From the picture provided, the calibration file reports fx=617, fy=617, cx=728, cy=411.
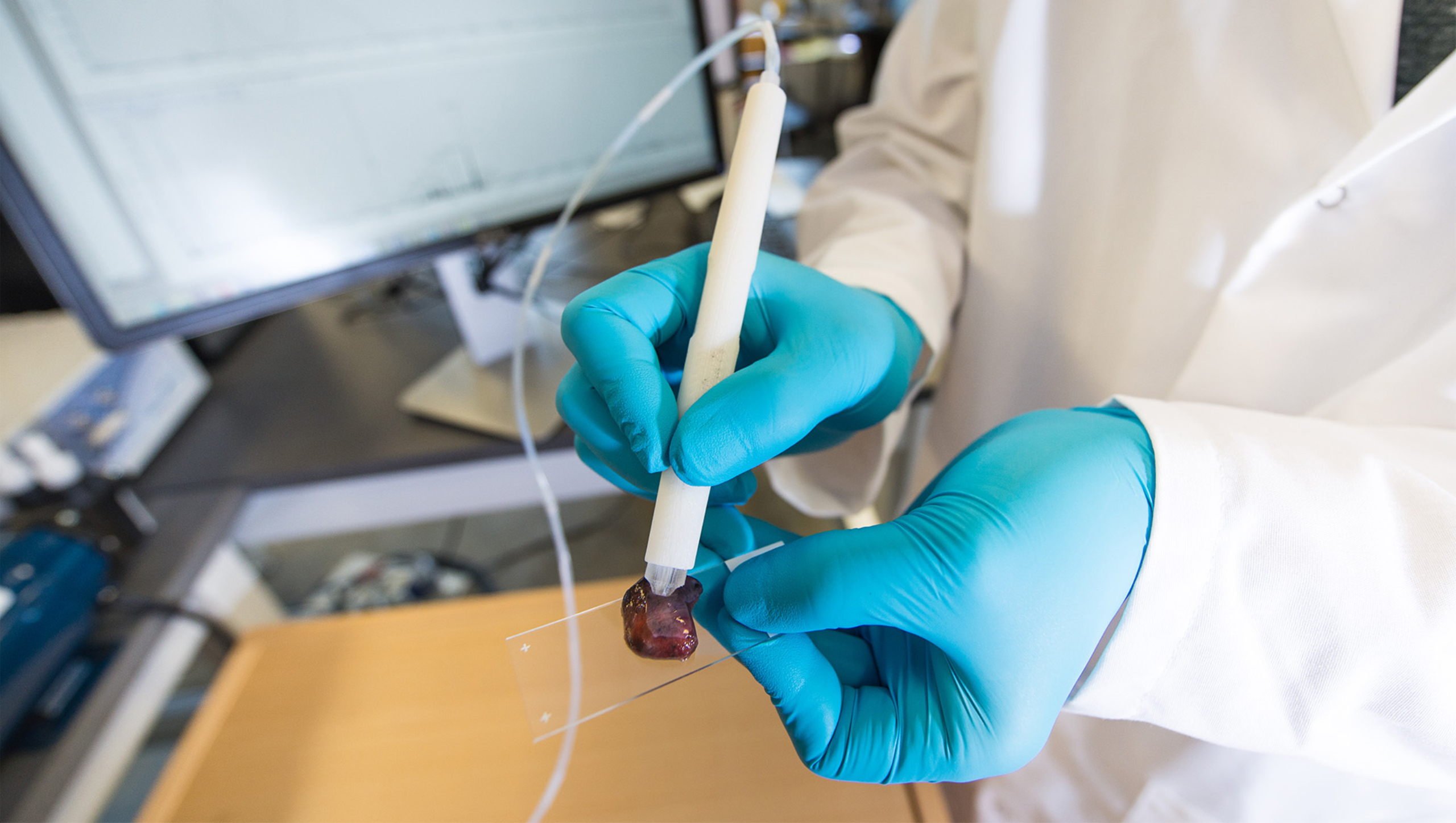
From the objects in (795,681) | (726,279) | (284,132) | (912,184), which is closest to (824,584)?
(795,681)

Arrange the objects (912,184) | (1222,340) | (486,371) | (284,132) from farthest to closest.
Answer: (486,371) < (912,184) < (284,132) < (1222,340)

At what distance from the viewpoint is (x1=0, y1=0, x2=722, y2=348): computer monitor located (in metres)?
0.47

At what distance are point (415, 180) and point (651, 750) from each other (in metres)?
0.56

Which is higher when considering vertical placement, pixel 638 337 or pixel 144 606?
pixel 638 337

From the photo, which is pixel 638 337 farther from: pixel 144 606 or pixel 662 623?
pixel 144 606

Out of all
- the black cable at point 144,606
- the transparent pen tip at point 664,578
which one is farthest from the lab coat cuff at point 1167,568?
the black cable at point 144,606

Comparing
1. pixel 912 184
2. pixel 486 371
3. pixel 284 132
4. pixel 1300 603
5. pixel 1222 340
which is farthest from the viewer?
pixel 486 371

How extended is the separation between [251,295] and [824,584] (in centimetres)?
60

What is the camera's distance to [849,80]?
7.19 feet

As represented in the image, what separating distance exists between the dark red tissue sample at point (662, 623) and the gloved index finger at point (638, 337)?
0.23 ft

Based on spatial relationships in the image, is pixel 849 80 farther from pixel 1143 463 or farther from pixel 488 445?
pixel 1143 463

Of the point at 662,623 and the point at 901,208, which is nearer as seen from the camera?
the point at 662,623

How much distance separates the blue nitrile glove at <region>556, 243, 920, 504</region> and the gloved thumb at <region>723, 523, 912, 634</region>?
0.06 meters

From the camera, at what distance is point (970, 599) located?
318mm
